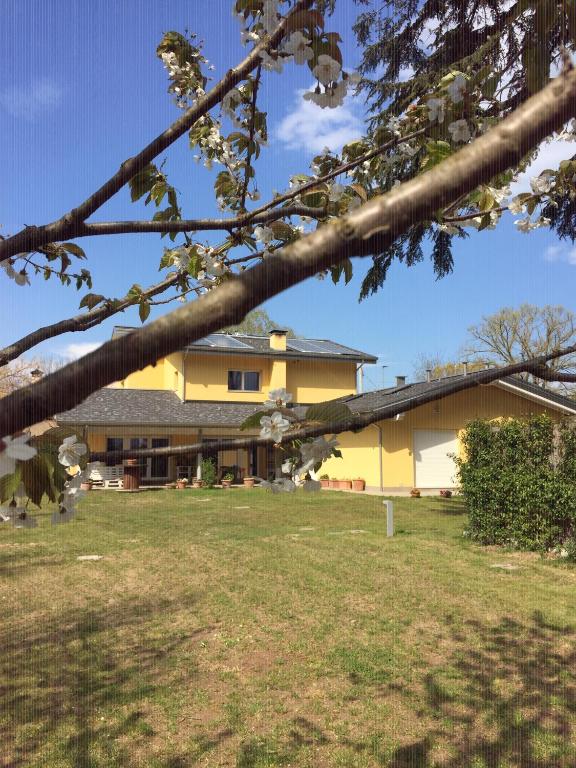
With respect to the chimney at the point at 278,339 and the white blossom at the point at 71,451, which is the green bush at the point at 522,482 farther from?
the chimney at the point at 278,339

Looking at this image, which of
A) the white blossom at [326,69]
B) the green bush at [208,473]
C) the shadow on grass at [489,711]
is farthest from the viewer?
the green bush at [208,473]

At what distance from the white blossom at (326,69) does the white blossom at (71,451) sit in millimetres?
1259

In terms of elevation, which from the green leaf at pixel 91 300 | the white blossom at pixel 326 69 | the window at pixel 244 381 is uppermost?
the window at pixel 244 381

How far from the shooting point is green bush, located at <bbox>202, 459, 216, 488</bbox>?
2394 centimetres

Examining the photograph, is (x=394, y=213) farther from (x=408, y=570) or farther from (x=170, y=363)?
(x=170, y=363)

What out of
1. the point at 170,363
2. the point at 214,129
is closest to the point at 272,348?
the point at 170,363

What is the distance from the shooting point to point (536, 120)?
72cm

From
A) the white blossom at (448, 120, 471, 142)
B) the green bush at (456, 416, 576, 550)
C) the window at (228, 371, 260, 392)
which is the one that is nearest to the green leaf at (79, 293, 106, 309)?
the white blossom at (448, 120, 471, 142)

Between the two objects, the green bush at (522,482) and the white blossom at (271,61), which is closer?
the white blossom at (271,61)

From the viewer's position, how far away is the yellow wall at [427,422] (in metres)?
21.6

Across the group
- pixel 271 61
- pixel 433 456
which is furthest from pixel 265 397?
pixel 271 61

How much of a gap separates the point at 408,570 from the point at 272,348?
19969mm

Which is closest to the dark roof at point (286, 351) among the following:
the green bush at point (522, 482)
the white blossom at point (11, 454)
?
the green bush at point (522, 482)

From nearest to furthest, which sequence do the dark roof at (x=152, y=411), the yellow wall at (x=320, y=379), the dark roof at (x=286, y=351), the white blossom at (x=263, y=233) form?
the white blossom at (x=263, y=233) → the dark roof at (x=152, y=411) → the dark roof at (x=286, y=351) → the yellow wall at (x=320, y=379)
